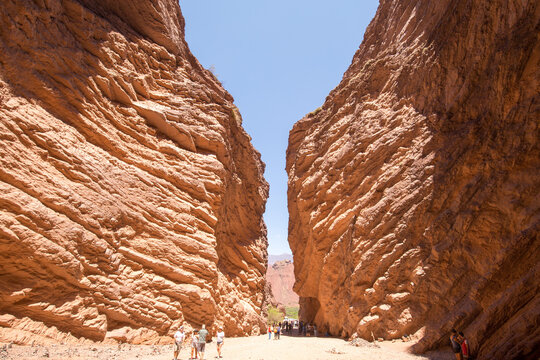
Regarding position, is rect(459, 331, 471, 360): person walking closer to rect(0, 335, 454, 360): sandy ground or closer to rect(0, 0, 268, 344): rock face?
rect(0, 335, 454, 360): sandy ground

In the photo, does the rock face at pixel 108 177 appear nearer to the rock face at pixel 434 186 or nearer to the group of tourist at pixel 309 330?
the group of tourist at pixel 309 330

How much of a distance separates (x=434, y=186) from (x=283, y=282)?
95428 mm

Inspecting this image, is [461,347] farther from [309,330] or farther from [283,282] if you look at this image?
[283,282]

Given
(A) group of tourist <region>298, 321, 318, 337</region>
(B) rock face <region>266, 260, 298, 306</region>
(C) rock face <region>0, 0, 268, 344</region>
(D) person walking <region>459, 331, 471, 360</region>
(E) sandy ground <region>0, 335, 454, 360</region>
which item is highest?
(B) rock face <region>266, 260, 298, 306</region>

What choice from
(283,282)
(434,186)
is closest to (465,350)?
(434,186)

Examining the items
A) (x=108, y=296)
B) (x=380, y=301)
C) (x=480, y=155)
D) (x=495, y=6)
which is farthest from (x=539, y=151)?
(x=108, y=296)

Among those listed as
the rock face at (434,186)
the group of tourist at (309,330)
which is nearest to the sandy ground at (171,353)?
the rock face at (434,186)

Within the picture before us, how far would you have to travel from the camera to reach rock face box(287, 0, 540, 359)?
9.16 metres

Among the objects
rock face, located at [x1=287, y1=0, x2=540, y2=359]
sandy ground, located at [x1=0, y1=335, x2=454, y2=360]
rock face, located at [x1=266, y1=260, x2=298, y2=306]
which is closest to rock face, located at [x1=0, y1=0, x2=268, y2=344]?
sandy ground, located at [x1=0, y1=335, x2=454, y2=360]

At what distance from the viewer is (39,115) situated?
1030cm

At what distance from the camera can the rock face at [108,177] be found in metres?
9.23

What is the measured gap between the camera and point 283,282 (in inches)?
4023

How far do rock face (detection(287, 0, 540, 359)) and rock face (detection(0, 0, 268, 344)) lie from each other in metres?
7.30

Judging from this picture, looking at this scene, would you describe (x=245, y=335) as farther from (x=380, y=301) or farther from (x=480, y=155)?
(x=480, y=155)
